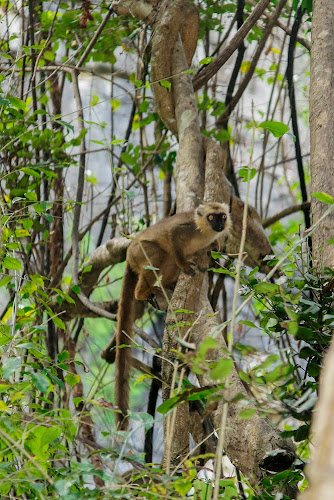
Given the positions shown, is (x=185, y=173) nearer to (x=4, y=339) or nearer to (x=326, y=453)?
(x=4, y=339)

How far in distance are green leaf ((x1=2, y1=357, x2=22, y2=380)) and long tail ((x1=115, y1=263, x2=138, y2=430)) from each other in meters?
1.86

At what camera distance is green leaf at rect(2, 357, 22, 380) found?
1.75m

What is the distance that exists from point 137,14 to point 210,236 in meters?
2.15

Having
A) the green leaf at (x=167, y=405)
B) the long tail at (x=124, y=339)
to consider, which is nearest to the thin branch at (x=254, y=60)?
the long tail at (x=124, y=339)

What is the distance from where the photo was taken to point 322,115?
3.70 metres

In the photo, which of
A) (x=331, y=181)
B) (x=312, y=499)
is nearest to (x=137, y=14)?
(x=331, y=181)

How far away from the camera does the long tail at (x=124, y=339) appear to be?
4199 millimetres

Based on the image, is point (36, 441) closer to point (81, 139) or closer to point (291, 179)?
point (81, 139)

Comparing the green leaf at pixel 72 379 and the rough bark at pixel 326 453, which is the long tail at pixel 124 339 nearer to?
the green leaf at pixel 72 379

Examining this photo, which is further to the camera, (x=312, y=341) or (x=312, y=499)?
(x=312, y=341)

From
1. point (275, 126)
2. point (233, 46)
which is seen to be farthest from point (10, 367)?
point (233, 46)

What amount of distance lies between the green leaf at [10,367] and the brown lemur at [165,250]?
2599mm

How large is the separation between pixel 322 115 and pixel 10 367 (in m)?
2.73

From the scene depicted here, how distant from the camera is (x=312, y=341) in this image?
212 cm
